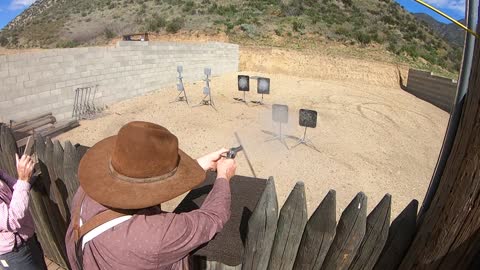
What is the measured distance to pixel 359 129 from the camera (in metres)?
9.27

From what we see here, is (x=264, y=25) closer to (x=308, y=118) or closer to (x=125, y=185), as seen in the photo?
(x=308, y=118)

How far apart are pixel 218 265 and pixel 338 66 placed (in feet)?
62.8

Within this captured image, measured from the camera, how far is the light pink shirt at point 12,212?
1.84 meters

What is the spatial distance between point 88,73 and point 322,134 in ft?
24.9

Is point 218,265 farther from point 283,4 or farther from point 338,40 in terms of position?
point 283,4

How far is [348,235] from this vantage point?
1670mm

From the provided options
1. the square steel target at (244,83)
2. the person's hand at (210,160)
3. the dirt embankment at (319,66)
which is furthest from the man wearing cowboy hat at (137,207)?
the dirt embankment at (319,66)

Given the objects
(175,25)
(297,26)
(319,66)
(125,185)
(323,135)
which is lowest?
(323,135)

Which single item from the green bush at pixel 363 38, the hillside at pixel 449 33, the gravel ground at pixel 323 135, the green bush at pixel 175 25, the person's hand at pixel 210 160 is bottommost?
the gravel ground at pixel 323 135

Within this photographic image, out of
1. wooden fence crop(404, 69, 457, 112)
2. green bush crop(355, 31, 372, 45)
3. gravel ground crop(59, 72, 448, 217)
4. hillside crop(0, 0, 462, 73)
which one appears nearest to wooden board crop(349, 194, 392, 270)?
gravel ground crop(59, 72, 448, 217)

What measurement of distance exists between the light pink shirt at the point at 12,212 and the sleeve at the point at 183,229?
1.16 metres

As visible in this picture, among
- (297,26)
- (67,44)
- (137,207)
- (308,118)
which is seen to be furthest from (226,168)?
(67,44)

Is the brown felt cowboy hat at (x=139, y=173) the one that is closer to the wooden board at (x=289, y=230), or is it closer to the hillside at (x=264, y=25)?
the wooden board at (x=289, y=230)

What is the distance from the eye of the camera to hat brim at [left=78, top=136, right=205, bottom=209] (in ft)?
3.79
